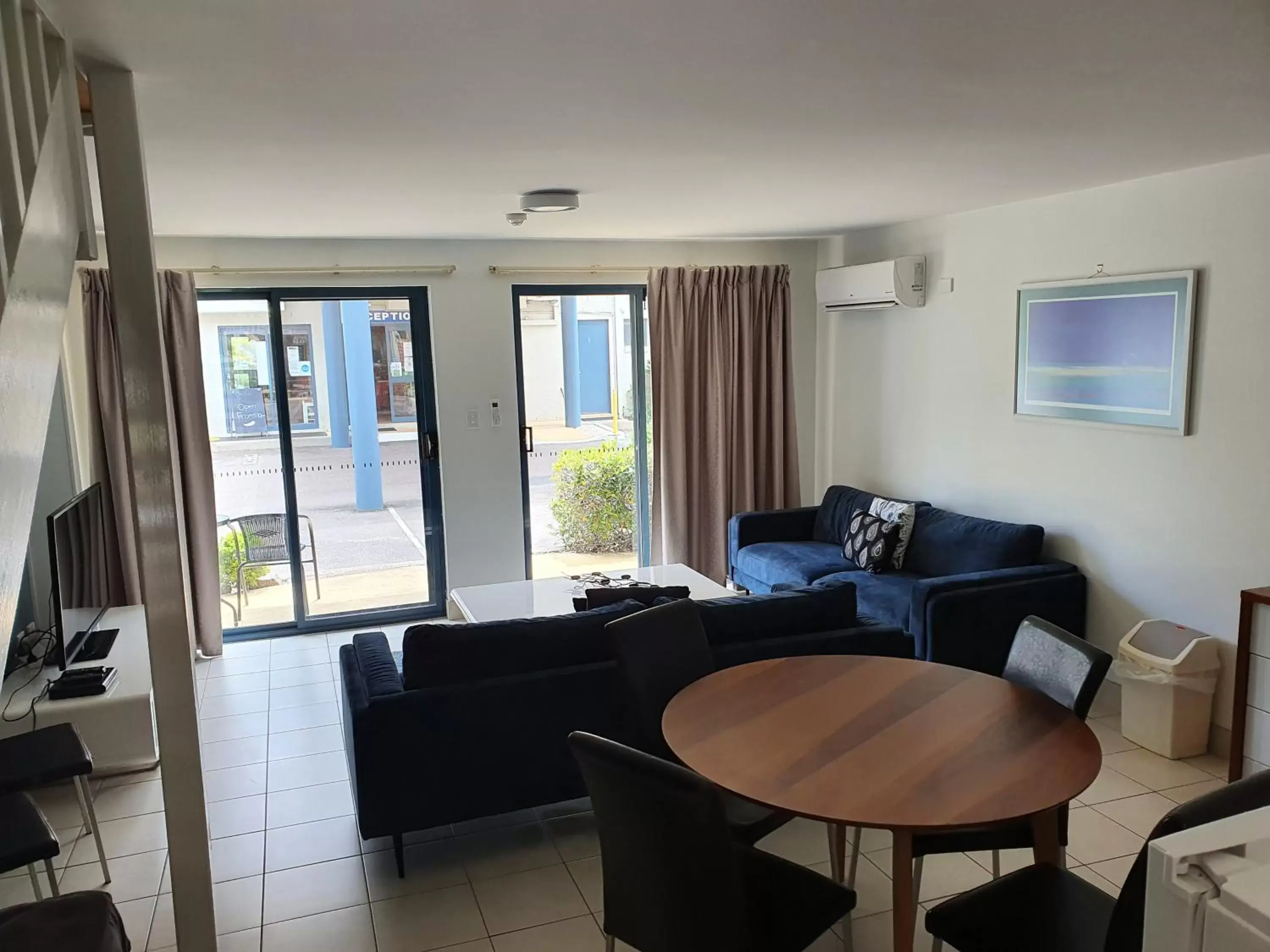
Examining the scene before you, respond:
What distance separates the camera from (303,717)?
450 centimetres

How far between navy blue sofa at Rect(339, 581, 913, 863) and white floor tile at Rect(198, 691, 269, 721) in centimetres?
162

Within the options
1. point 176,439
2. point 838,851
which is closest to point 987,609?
point 838,851

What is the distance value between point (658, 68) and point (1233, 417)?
2.78 meters

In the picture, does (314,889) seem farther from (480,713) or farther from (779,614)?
(779,614)

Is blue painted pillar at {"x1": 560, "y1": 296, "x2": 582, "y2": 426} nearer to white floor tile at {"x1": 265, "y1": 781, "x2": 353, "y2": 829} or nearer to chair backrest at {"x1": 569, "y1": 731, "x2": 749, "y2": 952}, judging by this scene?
white floor tile at {"x1": 265, "y1": 781, "x2": 353, "y2": 829}

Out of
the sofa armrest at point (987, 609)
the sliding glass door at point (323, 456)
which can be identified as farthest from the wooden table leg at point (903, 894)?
the sliding glass door at point (323, 456)

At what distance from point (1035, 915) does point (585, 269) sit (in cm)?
472

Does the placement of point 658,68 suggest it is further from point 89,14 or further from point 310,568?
point 310,568

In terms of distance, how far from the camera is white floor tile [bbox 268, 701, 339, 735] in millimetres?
4383

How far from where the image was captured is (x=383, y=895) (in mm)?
2973

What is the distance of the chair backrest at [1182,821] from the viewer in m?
1.53

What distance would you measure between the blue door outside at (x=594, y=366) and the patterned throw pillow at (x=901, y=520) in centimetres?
200

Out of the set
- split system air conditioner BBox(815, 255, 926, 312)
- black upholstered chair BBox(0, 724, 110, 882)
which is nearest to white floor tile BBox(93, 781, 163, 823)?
black upholstered chair BBox(0, 724, 110, 882)

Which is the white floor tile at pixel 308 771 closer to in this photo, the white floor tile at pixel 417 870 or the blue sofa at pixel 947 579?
the white floor tile at pixel 417 870
